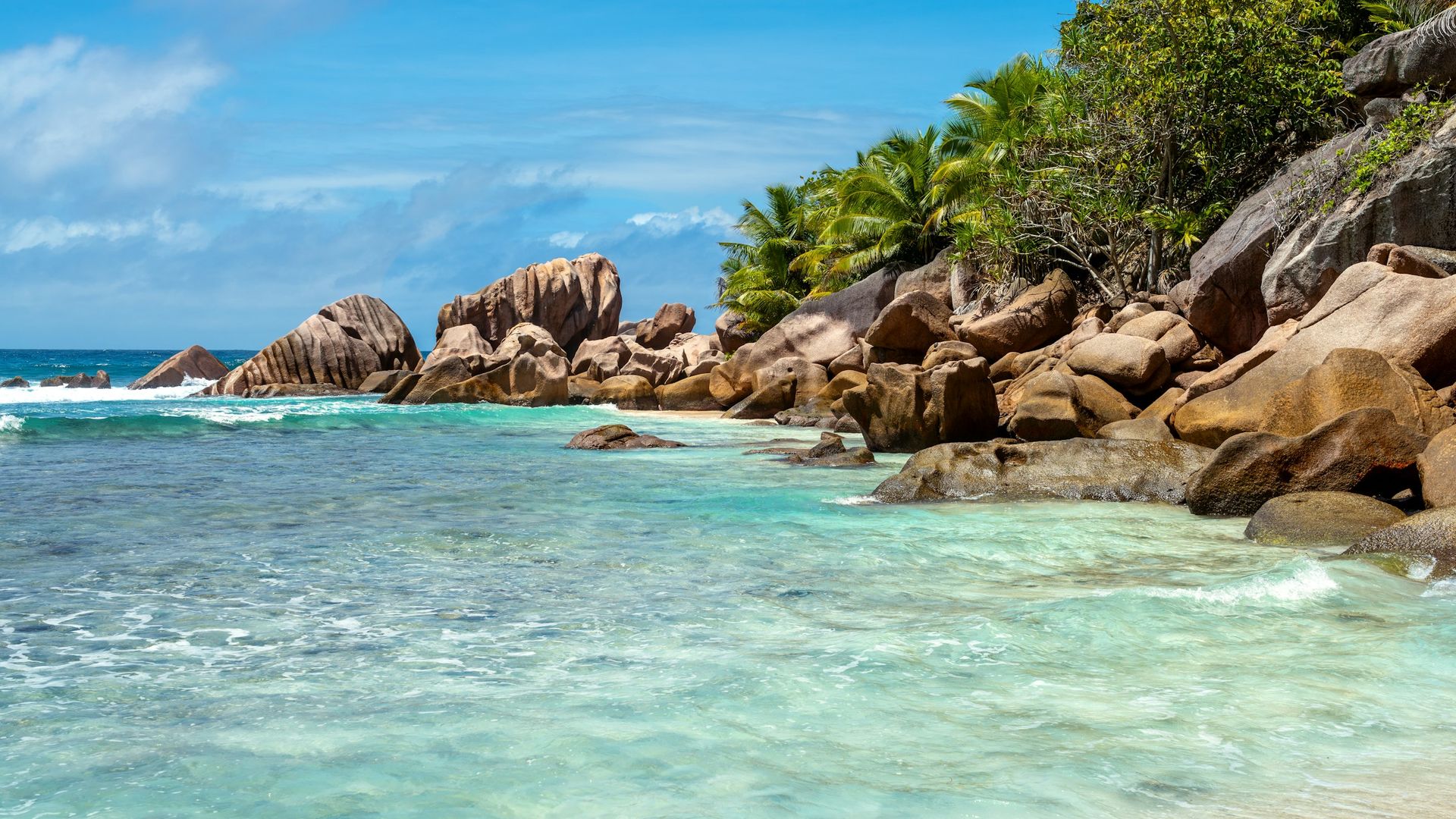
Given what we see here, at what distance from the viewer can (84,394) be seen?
43.5 meters

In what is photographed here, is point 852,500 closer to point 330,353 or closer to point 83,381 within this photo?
point 330,353

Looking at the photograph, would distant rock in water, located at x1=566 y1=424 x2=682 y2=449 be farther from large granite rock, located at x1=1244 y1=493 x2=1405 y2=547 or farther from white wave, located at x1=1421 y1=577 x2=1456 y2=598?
white wave, located at x1=1421 y1=577 x2=1456 y2=598

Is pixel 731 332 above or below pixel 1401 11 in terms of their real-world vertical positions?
below

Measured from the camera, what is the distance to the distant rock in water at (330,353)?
39344 millimetres

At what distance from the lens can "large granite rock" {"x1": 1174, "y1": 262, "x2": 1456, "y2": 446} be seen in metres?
11.1

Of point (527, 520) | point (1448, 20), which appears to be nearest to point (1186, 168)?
point (1448, 20)

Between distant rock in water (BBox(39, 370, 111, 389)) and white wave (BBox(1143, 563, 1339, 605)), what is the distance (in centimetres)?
5004

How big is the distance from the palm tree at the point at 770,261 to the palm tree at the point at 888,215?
4.20 metres

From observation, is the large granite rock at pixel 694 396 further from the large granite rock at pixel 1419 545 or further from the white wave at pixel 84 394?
the large granite rock at pixel 1419 545

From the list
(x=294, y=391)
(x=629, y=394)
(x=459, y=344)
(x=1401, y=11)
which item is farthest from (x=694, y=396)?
Answer: (x=459, y=344)

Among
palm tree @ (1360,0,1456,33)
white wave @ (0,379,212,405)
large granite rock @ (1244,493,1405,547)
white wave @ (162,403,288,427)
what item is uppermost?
palm tree @ (1360,0,1456,33)

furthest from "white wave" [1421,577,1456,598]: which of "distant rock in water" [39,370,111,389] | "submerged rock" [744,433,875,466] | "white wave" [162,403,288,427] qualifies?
"distant rock in water" [39,370,111,389]

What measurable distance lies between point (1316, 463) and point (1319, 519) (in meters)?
0.85

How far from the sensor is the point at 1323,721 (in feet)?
15.5
